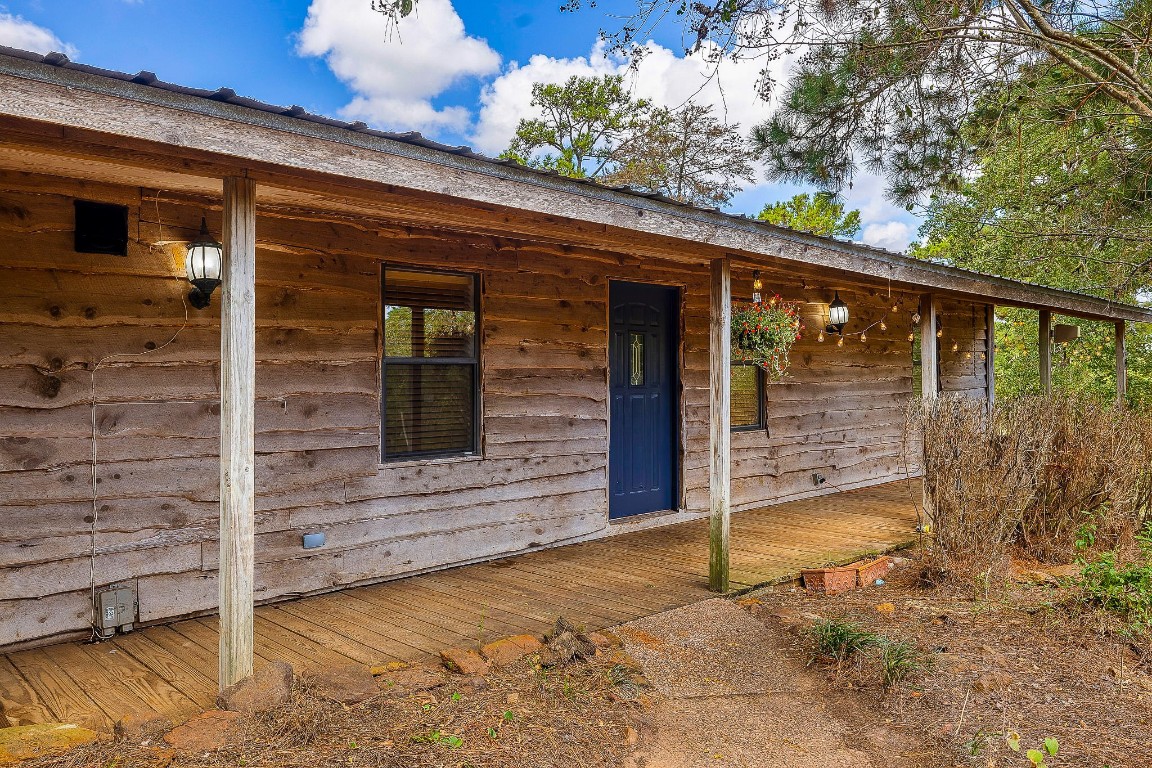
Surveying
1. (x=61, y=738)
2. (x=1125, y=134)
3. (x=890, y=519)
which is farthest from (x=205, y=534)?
(x=1125, y=134)

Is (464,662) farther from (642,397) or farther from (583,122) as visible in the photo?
(583,122)

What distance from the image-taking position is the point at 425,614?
13.3 feet

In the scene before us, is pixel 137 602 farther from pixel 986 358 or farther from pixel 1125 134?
pixel 986 358

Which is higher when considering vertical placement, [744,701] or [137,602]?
[137,602]

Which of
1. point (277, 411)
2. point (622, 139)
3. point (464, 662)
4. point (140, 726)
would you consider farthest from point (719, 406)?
point (622, 139)

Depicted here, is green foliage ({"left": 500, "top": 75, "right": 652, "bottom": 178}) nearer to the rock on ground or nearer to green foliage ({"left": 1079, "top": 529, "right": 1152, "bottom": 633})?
green foliage ({"left": 1079, "top": 529, "right": 1152, "bottom": 633})

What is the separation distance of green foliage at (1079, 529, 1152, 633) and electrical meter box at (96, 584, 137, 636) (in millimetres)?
4884

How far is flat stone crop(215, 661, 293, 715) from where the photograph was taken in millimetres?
2768

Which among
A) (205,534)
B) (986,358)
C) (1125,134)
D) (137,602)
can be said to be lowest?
(137,602)

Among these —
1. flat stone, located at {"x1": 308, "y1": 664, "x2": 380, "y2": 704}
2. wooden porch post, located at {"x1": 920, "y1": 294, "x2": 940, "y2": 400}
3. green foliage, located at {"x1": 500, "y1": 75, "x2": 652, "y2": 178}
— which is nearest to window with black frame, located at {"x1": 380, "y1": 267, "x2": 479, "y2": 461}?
flat stone, located at {"x1": 308, "y1": 664, "x2": 380, "y2": 704}

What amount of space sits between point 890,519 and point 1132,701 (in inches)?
145

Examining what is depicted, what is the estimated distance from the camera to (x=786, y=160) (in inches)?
322

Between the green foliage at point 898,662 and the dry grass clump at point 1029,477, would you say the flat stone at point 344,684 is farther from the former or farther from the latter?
the dry grass clump at point 1029,477

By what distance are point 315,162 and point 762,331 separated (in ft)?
15.2
